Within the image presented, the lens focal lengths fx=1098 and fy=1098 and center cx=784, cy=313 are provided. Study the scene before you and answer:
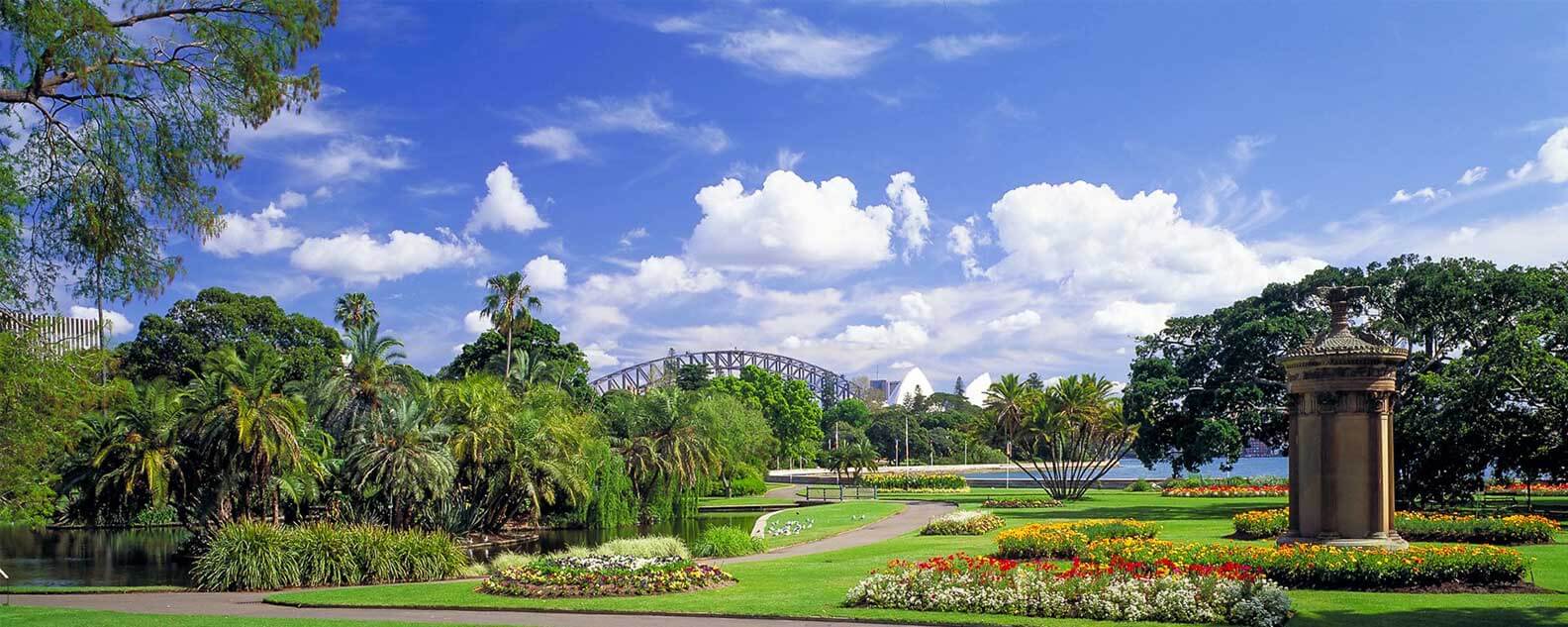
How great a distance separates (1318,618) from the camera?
52.1 feet

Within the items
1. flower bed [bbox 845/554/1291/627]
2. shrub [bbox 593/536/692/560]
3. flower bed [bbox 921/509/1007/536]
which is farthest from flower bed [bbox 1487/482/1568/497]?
flower bed [bbox 845/554/1291/627]

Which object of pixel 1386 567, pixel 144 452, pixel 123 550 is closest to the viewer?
pixel 1386 567

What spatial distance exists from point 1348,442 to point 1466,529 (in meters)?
7.50

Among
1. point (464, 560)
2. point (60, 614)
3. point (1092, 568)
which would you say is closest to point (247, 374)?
point (464, 560)

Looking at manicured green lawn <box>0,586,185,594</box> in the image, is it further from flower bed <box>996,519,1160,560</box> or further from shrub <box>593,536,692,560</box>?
flower bed <box>996,519,1160,560</box>

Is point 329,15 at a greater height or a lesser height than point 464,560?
greater

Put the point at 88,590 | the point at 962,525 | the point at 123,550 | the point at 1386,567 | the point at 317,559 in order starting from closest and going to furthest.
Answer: the point at 1386,567
the point at 88,590
the point at 317,559
the point at 962,525
the point at 123,550

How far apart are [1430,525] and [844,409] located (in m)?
150

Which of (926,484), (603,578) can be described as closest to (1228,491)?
(926,484)

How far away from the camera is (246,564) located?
25.1 m

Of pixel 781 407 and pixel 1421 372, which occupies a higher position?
pixel 1421 372

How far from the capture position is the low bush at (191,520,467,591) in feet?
82.2

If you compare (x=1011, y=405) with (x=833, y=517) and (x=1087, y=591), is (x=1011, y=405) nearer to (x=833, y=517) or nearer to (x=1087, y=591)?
(x=833, y=517)

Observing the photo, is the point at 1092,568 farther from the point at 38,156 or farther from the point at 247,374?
the point at 247,374
